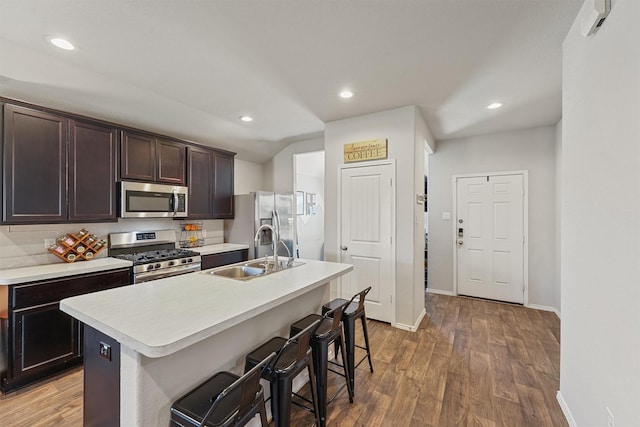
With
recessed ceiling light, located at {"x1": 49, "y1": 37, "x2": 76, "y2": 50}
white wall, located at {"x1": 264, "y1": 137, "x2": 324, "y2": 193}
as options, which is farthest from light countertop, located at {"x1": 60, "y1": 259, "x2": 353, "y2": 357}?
white wall, located at {"x1": 264, "y1": 137, "x2": 324, "y2": 193}

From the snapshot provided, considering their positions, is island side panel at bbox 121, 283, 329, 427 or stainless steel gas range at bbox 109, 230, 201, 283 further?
stainless steel gas range at bbox 109, 230, 201, 283

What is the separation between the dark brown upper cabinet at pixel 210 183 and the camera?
12.9 ft

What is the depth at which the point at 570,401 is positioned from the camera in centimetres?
184

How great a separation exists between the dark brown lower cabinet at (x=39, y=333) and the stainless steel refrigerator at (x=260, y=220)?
2.16 meters

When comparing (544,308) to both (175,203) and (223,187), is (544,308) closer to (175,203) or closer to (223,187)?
(223,187)

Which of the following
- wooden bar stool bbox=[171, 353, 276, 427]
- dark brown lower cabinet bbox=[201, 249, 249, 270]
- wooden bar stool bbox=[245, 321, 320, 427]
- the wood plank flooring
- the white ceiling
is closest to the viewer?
wooden bar stool bbox=[171, 353, 276, 427]

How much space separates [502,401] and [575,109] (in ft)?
6.86

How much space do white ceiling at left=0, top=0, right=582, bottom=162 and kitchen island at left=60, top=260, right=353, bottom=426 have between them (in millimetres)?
1747

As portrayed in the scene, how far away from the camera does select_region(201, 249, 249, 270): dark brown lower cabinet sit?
3.75 metres

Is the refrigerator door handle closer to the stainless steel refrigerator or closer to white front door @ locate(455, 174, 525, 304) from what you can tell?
the stainless steel refrigerator

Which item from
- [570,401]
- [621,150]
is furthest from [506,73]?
[570,401]

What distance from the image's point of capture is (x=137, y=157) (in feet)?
10.7

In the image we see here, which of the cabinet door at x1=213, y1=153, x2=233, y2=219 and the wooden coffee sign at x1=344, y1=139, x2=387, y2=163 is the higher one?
the wooden coffee sign at x1=344, y1=139, x2=387, y2=163

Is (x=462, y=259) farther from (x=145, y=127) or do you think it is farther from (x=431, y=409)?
(x=145, y=127)
